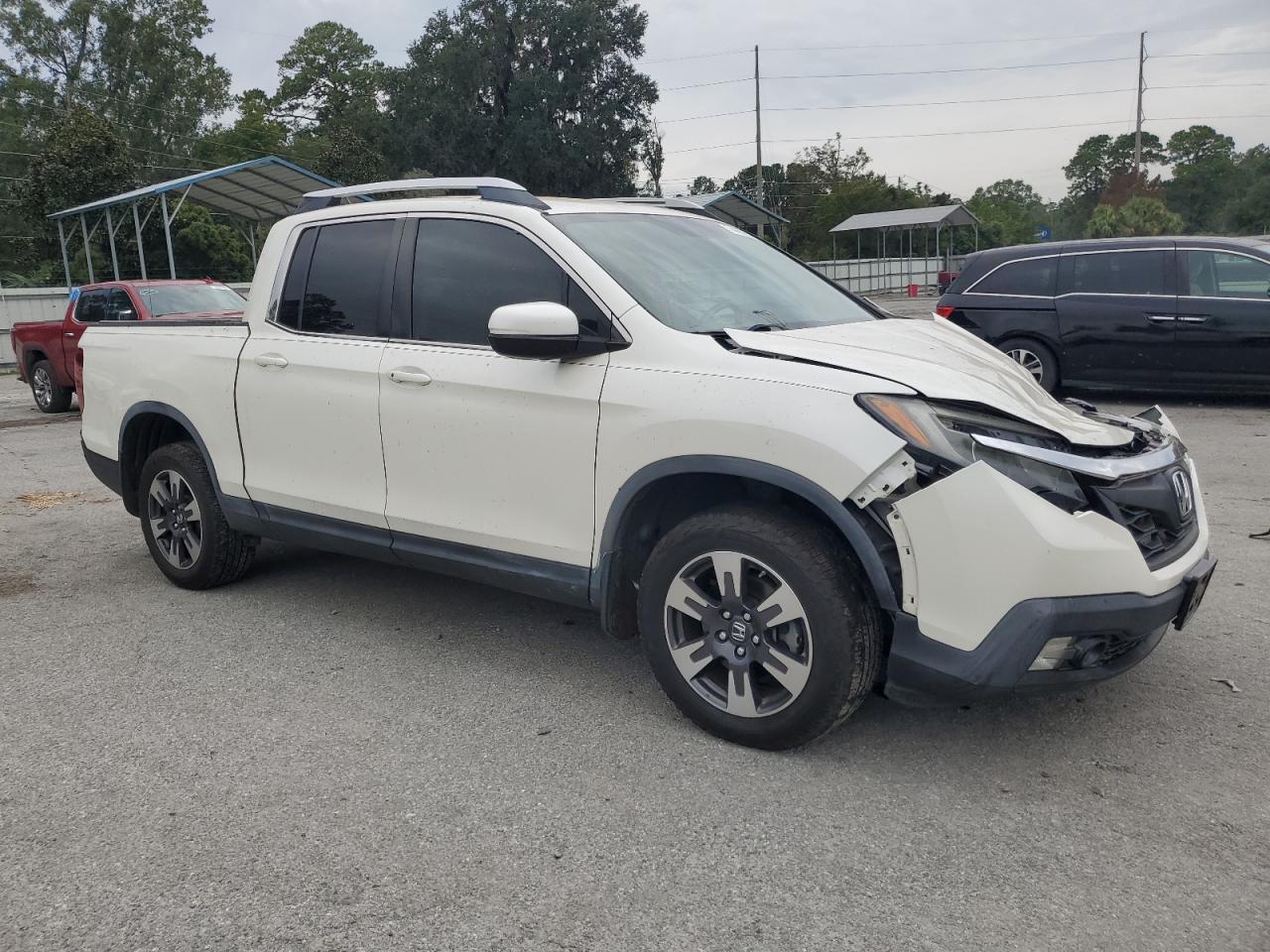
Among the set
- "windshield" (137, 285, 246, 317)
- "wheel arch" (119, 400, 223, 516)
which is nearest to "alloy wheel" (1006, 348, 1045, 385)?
"wheel arch" (119, 400, 223, 516)

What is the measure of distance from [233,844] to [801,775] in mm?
1687

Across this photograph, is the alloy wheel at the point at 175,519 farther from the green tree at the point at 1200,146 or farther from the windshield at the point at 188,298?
the green tree at the point at 1200,146

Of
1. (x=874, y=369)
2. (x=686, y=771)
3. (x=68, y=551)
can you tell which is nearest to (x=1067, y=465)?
(x=874, y=369)

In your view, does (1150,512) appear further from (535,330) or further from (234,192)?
(234,192)

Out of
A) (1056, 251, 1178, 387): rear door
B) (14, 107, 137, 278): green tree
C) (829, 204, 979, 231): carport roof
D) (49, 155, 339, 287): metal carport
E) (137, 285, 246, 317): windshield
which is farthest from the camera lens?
(829, 204, 979, 231): carport roof

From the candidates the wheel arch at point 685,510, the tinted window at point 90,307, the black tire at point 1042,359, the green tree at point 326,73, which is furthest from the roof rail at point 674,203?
the green tree at point 326,73

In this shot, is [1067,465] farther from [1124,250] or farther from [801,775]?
[1124,250]

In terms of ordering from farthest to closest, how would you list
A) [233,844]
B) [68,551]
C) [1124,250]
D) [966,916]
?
[1124,250], [68,551], [233,844], [966,916]

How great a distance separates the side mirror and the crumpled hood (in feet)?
1.84

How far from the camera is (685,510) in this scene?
12.1 feet

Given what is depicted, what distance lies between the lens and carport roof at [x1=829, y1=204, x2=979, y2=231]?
159 ft

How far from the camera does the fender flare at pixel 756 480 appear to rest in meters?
3.07

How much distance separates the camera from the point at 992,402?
10.4 feet

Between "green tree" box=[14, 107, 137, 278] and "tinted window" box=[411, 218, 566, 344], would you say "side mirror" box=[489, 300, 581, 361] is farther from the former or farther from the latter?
"green tree" box=[14, 107, 137, 278]
